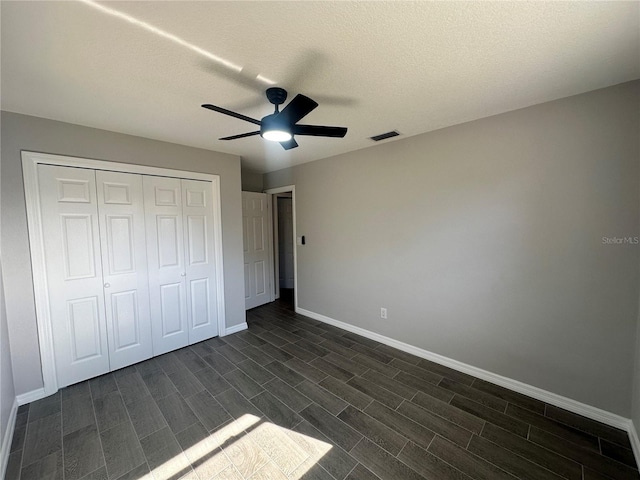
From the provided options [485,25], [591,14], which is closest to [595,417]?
[591,14]

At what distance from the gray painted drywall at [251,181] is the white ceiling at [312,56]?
7.44ft

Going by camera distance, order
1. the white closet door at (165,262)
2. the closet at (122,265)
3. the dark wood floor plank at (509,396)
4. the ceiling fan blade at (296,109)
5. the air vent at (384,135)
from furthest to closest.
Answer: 1. the white closet door at (165,262)
2. the air vent at (384,135)
3. the closet at (122,265)
4. the dark wood floor plank at (509,396)
5. the ceiling fan blade at (296,109)

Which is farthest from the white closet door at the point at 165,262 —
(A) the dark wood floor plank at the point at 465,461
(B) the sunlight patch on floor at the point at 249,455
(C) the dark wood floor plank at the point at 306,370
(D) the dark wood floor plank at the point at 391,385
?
(A) the dark wood floor plank at the point at 465,461

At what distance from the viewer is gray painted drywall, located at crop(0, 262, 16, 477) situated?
1716 mm

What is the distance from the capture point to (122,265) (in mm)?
2641

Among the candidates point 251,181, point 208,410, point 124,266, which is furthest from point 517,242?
point 251,181

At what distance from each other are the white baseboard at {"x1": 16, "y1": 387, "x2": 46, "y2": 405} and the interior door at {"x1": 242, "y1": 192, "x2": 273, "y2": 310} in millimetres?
2449

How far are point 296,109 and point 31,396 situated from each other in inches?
130

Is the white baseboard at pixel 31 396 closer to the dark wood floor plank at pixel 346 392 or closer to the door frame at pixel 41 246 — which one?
the door frame at pixel 41 246

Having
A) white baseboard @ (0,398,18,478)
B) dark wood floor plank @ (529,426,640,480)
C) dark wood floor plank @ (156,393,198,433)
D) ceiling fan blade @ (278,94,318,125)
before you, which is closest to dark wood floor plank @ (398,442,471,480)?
dark wood floor plank @ (529,426,640,480)

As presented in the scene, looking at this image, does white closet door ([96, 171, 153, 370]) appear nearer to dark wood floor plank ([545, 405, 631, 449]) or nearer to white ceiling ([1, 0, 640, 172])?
white ceiling ([1, 0, 640, 172])

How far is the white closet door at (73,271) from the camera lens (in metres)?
2.26

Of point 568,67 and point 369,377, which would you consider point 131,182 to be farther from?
point 568,67

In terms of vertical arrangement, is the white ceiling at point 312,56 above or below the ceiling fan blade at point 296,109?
above
